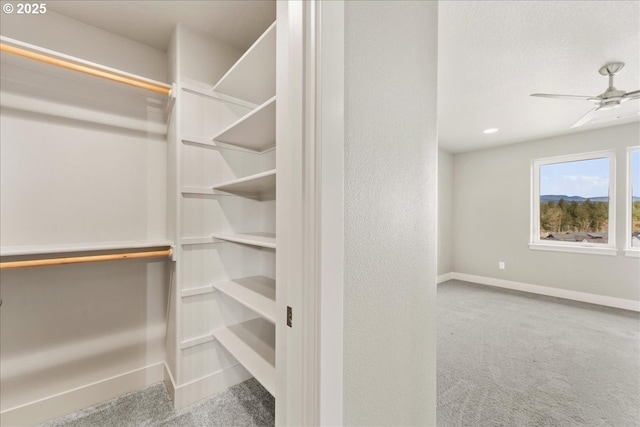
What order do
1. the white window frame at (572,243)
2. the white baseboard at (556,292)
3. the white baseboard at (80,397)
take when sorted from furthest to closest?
the white window frame at (572,243) → the white baseboard at (556,292) → the white baseboard at (80,397)

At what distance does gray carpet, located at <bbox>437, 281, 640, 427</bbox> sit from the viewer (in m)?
1.69

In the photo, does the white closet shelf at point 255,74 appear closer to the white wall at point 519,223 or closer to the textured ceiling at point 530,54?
the textured ceiling at point 530,54

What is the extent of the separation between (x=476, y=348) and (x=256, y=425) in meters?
1.96

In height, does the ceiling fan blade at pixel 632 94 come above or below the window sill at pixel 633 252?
above

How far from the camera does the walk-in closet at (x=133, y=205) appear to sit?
1.52 meters

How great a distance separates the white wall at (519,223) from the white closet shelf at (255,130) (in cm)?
426

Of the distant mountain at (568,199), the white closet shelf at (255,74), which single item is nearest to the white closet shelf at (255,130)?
the white closet shelf at (255,74)

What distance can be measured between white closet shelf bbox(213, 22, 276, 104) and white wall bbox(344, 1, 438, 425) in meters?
0.57

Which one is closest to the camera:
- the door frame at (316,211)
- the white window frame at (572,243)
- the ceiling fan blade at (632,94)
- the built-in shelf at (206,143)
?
the door frame at (316,211)

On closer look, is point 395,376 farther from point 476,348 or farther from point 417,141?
point 476,348

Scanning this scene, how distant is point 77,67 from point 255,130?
2.89 ft

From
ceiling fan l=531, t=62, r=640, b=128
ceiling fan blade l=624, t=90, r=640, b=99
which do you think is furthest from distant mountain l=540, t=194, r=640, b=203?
ceiling fan blade l=624, t=90, r=640, b=99

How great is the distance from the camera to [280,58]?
92 cm

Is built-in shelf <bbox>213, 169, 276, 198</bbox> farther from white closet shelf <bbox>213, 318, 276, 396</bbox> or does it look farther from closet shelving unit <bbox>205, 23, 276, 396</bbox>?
white closet shelf <bbox>213, 318, 276, 396</bbox>
